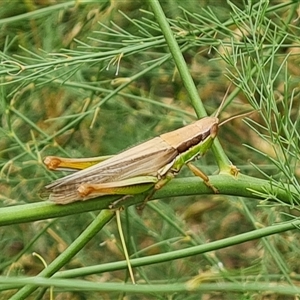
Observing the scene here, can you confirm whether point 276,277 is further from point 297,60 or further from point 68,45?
point 68,45

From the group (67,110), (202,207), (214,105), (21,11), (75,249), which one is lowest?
(202,207)

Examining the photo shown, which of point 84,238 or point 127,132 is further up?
point 84,238

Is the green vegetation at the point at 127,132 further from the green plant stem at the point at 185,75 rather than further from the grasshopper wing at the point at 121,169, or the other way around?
the grasshopper wing at the point at 121,169

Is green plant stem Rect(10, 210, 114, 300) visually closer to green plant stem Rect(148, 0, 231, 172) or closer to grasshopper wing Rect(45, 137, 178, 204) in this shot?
grasshopper wing Rect(45, 137, 178, 204)

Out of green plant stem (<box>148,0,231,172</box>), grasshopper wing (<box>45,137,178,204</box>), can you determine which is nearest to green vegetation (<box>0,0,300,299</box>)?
green plant stem (<box>148,0,231,172</box>)

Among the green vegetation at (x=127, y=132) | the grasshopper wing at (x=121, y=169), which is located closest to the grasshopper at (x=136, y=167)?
the grasshopper wing at (x=121, y=169)

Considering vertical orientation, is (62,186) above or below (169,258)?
above

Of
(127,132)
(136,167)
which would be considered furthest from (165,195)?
(127,132)

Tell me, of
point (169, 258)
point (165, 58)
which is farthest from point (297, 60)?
point (169, 258)

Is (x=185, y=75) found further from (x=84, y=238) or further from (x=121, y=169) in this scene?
(x=84, y=238)
